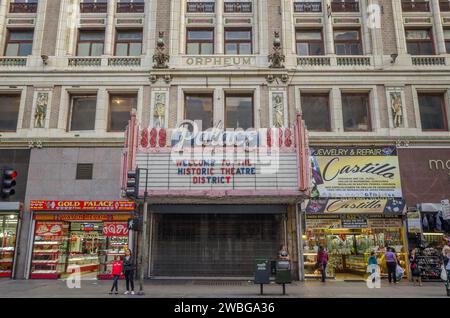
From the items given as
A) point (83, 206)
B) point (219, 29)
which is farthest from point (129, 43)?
point (83, 206)

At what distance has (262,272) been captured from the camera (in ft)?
→ 50.3

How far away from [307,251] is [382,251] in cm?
405

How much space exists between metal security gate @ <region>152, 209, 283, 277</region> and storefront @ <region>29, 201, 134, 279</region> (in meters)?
2.17

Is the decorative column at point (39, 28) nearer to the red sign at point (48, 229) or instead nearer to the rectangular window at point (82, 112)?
the rectangular window at point (82, 112)

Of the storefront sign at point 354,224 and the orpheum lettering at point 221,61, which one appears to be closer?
the storefront sign at point 354,224

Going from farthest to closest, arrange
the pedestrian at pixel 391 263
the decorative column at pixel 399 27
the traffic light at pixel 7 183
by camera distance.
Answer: the decorative column at pixel 399 27, the pedestrian at pixel 391 263, the traffic light at pixel 7 183

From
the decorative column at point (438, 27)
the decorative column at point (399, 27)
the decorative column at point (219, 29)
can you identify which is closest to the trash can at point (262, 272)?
the decorative column at point (219, 29)

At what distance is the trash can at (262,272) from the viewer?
49.9 ft

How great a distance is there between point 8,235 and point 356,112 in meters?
21.1

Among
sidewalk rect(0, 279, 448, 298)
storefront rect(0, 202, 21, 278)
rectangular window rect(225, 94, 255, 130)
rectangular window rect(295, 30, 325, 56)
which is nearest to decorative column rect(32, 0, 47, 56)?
storefront rect(0, 202, 21, 278)

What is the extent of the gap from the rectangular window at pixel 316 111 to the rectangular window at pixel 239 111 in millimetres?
3225

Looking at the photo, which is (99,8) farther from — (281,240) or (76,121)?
(281,240)

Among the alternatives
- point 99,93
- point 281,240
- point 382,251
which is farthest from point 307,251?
point 99,93

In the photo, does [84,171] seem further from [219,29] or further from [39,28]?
[219,29]
